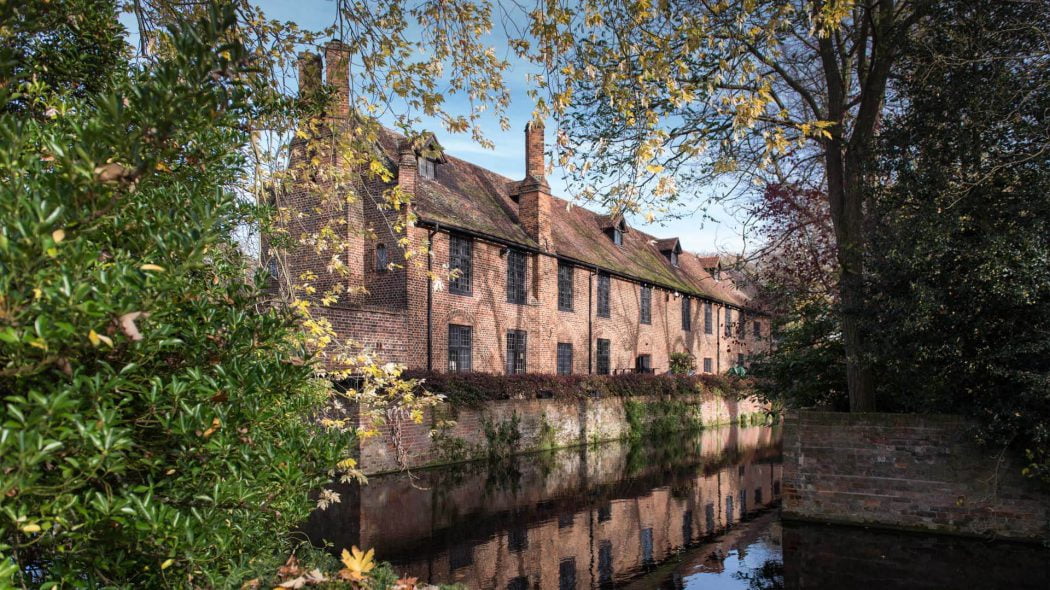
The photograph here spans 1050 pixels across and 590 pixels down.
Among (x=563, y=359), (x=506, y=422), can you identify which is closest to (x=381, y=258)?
(x=506, y=422)

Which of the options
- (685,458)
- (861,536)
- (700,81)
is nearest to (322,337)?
(700,81)

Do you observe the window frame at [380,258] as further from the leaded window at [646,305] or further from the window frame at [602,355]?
the leaded window at [646,305]

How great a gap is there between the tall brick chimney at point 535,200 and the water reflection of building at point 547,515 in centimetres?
854

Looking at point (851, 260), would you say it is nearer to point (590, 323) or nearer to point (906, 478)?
point (906, 478)

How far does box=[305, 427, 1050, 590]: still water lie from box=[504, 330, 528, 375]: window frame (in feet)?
22.8

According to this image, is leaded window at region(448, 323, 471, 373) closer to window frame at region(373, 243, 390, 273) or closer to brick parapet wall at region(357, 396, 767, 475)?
brick parapet wall at region(357, 396, 767, 475)

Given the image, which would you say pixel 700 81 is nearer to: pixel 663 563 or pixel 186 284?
pixel 186 284

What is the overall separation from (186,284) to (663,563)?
778 cm

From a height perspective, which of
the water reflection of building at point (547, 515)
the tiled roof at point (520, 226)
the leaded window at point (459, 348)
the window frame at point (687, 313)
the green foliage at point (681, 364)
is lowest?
the water reflection of building at point (547, 515)

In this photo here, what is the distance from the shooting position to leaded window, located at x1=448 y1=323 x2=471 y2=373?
2027cm

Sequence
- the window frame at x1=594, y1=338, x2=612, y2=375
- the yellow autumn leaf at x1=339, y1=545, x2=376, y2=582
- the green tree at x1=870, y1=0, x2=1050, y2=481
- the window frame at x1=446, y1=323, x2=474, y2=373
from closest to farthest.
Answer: the yellow autumn leaf at x1=339, y1=545, x2=376, y2=582, the green tree at x1=870, y1=0, x2=1050, y2=481, the window frame at x1=446, y1=323, x2=474, y2=373, the window frame at x1=594, y1=338, x2=612, y2=375

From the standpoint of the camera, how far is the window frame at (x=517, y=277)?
2302 centimetres

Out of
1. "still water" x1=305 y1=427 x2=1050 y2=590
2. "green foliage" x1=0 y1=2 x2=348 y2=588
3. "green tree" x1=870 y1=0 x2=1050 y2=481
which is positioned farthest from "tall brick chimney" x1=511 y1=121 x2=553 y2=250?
"green foliage" x1=0 y1=2 x2=348 y2=588

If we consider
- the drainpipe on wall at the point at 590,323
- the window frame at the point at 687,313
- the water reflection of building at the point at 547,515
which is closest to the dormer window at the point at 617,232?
the window frame at the point at 687,313
